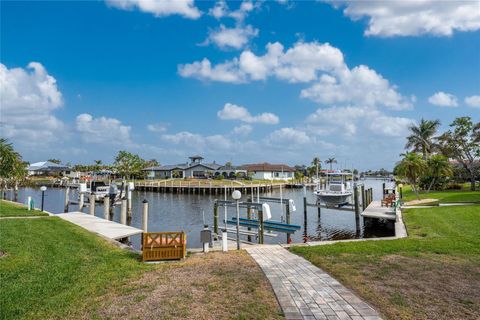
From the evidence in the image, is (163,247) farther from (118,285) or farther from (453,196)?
(453,196)

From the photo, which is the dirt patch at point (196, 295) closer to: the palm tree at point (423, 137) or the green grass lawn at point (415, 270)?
the green grass lawn at point (415, 270)

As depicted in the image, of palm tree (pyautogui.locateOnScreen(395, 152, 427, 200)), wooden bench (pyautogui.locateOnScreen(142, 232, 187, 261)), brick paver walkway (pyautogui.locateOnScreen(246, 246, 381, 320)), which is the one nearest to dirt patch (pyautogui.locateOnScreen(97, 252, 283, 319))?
brick paver walkway (pyautogui.locateOnScreen(246, 246, 381, 320))

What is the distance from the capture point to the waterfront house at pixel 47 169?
325ft

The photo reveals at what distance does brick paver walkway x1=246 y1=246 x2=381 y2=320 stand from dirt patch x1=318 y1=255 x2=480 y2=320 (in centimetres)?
40

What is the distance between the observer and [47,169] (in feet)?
322

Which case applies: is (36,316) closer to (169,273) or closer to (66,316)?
(66,316)

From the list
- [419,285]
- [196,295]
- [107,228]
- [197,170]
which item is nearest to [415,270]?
[419,285]

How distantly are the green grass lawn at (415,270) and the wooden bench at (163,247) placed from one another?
4.34 m

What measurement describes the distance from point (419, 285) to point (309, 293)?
287cm

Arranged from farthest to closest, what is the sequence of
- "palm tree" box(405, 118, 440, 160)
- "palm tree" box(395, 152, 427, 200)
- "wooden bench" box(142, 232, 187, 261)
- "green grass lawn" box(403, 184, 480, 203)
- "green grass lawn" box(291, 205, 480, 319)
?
"palm tree" box(405, 118, 440, 160), "palm tree" box(395, 152, 427, 200), "green grass lawn" box(403, 184, 480, 203), "wooden bench" box(142, 232, 187, 261), "green grass lawn" box(291, 205, 480, 319)

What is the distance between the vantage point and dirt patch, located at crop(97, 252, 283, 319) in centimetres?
654

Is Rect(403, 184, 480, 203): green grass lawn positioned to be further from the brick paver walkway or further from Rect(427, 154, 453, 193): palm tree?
the brick paver walkway

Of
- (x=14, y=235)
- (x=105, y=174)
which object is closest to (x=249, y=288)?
(x=14, y=235)

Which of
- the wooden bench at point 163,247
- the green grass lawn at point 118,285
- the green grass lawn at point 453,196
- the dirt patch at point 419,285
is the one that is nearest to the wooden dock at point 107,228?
the green grass lawn at point 118,285
